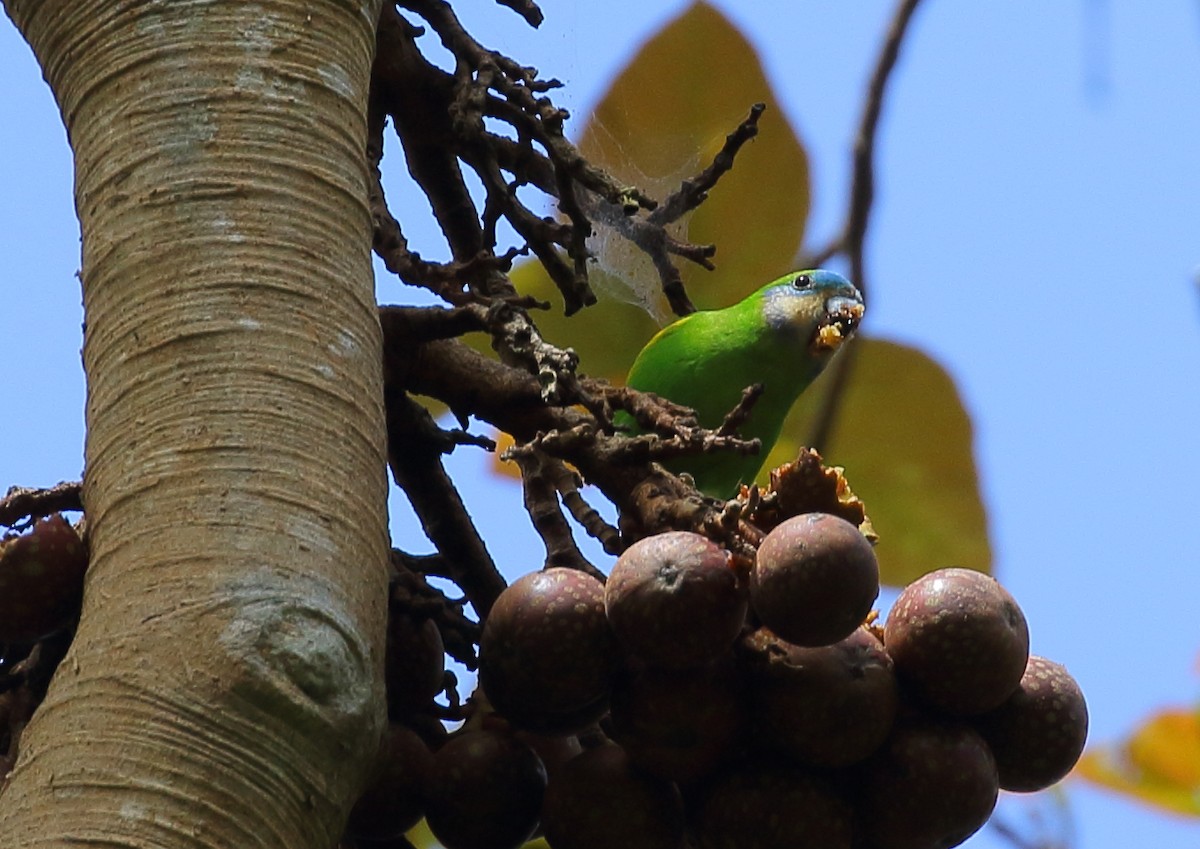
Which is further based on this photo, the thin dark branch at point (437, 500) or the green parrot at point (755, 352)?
the green parrot at point (755, 352)

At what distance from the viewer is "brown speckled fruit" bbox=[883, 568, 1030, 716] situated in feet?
4.51

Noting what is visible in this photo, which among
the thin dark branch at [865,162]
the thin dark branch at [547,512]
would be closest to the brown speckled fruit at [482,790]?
the thin dark branch at [547,512]

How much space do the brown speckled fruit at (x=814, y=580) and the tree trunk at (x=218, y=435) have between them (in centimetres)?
30

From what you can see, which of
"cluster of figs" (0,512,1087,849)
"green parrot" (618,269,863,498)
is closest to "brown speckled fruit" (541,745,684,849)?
"cluster of figs" (0,512,1087,849)

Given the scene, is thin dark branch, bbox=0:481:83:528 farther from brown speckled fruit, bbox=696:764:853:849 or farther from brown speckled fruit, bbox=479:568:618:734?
brown speckled fruit, bbox=696:764:853:849

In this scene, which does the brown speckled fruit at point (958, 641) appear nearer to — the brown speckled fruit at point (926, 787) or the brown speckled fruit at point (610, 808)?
the brown speckled fruit at point (926, 787)

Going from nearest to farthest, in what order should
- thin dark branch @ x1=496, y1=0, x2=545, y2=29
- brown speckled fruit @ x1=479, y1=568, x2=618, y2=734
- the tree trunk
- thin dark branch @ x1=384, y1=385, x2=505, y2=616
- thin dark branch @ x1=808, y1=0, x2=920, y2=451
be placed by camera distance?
the tree trunk < brown speckled fruit @ x1=479, y1=568, x2=618, y2=734 < thin dark branch @ x1=384, y1=385, x2=505, y2=616 < thin dark branch @ x1=496, y1=0, x2=545, y2=29 < thin dark branch @ x1=808, y1=0, x2=920, y2=451

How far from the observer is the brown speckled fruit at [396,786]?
1463mm

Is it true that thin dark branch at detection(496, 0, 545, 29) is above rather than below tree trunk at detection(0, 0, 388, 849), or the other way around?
above

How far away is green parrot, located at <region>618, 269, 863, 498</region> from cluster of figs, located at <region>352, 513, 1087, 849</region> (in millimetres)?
2053

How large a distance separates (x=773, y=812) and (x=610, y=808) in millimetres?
141

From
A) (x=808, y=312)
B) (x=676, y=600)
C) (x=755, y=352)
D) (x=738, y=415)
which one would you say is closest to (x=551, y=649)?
(x=676, y=600)

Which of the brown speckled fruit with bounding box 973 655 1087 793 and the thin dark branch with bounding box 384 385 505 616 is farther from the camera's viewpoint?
the thin dark branch with bounding box 384 385 505 616

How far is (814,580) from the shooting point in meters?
1.26
